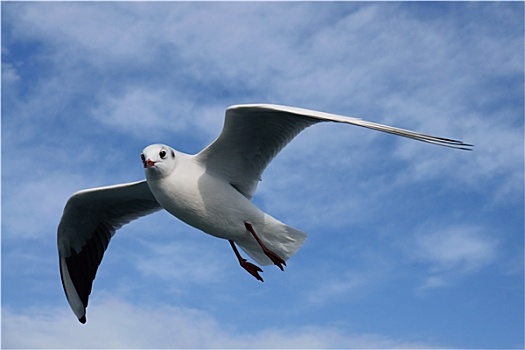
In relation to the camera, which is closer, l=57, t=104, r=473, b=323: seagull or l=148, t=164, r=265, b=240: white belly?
l=57, t=104, r=473, b=323: seagull

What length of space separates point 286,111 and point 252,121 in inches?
27.5

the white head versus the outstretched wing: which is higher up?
the outstretched wing

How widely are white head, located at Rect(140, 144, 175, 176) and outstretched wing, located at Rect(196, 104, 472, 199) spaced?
50cm

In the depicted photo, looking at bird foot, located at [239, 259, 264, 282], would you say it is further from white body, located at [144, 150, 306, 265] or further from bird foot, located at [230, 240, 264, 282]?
white body, located at [144, 150, 306, 265]

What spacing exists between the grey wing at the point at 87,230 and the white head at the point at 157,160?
170 cm

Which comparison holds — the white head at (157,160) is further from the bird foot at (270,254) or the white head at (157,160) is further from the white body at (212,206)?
the bird foot at (270,254)

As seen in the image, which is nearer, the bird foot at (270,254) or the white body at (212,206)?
the white body at (212,206)

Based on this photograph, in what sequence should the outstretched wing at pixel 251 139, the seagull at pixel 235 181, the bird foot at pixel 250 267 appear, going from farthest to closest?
the bird foot at pixel 250 267
the seagull at pixel 235 181
the outstretched wing at pixel 251 139

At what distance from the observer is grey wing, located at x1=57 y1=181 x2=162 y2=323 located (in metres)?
10.5

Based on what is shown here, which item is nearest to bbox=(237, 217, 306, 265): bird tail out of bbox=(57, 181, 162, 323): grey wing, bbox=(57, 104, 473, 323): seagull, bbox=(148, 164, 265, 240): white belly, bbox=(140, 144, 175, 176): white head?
bbox=(57, 104, 473, 323): seagull

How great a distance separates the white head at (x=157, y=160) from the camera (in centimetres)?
856

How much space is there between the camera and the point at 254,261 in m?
9.72

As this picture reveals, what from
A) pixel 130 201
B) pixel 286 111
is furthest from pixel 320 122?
pixel 130 201

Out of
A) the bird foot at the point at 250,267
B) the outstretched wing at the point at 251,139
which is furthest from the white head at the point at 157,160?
the bird foot at the point at 250,267
